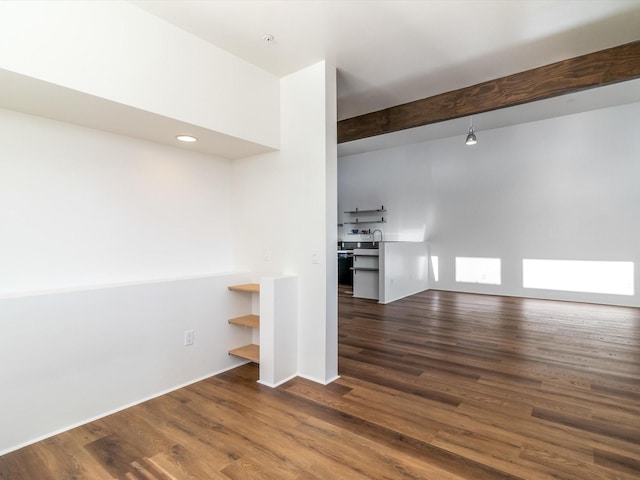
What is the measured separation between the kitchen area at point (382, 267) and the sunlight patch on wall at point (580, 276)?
2.07 m

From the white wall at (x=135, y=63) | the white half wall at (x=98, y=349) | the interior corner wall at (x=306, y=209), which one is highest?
the white wall at (x=135, y=63)

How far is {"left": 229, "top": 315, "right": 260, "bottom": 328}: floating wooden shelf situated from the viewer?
3.09 m

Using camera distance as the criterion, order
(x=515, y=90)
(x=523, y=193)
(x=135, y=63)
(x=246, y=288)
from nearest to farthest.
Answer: (x=135, y=63), (x=246, y=288), (x=515, y=90), (x=523, y=193)

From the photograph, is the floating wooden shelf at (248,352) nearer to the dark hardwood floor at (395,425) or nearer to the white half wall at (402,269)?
the dark hardwood floor at (395,425)

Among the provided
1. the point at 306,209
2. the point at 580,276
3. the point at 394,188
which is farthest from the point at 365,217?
the point at 306,209

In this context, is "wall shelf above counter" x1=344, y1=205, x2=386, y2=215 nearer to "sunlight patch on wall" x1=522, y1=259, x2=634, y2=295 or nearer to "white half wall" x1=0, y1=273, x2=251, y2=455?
"sunlight patch on wall" x1=522, y1=259, x2=634, y2=295

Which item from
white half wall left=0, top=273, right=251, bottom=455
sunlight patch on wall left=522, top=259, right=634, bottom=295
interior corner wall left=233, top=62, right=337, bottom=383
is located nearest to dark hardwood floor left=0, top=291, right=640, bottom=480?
white half wall left=0, top=273, right=251, bottom=455

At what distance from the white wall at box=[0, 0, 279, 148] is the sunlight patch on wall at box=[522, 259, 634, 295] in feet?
19.8

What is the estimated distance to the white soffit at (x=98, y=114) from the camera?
1.87 meters

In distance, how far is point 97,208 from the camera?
2.56 metres

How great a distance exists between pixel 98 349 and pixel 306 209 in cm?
191

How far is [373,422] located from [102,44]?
2987 mm

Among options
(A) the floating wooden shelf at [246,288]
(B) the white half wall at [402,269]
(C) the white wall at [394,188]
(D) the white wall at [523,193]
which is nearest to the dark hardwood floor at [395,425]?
(A) the floating wooden shelf at [246,288]

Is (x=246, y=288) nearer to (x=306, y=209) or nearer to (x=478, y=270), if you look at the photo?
(x=306, y=209)
